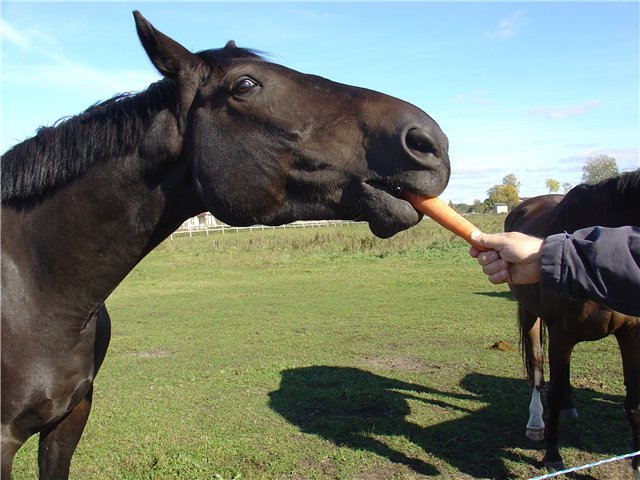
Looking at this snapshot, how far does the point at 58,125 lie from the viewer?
2.44m

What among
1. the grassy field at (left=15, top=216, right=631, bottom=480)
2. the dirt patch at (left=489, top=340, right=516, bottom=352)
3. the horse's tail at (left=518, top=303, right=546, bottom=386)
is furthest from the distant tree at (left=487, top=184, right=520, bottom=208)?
the horse's tail at (left=518, top=303, right=546, bottom=386)

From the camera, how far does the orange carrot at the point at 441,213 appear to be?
207 centimetres

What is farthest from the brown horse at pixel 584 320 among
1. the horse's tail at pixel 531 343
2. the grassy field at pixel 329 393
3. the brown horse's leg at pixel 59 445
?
the brown horse's leg at pixel 59 445

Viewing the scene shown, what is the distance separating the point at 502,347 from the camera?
330 inches

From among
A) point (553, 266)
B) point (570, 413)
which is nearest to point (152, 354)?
point (570, 413)

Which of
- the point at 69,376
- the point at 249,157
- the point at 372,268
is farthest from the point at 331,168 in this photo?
the point at 372,268

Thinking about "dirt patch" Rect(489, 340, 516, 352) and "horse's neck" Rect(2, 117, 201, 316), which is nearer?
"horse's neck" Rect(2, 117, 201, 316)

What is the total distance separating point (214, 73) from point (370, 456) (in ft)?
12.8

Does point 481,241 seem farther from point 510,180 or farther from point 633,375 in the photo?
point 510,180

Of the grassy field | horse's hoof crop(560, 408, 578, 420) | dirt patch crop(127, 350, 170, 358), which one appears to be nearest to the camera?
the grassy field

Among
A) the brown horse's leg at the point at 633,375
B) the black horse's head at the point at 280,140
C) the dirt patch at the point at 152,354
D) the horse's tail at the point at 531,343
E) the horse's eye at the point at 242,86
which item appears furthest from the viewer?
the dirt patch at the point at 152,354

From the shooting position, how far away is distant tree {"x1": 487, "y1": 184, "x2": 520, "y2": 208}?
7128cm

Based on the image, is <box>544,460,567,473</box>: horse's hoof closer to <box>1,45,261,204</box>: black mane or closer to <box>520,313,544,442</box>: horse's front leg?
<box>520,313,544,442</box>: horse's front leg

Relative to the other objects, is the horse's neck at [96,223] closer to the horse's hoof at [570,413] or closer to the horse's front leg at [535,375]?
the horse's front leg at [535,375]
